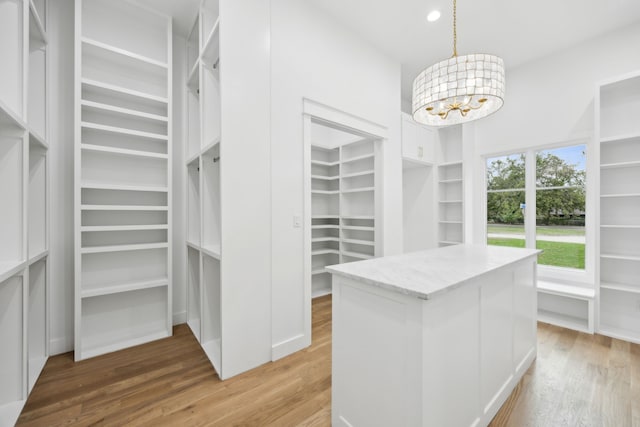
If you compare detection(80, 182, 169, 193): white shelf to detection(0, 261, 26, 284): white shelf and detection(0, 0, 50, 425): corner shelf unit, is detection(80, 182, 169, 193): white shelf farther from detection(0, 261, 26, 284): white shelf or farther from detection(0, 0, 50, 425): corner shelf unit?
detection(0, 261, 26, 284): white shelf

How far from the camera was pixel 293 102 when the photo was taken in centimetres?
242

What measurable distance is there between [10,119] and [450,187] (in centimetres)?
520

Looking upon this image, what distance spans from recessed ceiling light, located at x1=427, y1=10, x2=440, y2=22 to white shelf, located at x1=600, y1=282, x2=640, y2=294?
3488 mm

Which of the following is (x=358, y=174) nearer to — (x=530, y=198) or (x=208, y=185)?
(x=208, y=185)

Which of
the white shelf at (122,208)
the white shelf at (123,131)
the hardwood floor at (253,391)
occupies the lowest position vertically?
the hardwood floor at (253,391)

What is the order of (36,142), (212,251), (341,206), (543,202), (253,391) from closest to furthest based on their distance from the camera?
(253,391) < (36,142) < (212,251) < (543,202) < (341,206)

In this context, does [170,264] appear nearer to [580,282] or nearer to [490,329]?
[490,329]

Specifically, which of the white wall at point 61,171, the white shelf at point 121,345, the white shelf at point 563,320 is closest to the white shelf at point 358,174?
the white shelf at point 563,320

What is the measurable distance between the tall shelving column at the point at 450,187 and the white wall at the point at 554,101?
28 centimetres

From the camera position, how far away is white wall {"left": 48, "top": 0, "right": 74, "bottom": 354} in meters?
2.33

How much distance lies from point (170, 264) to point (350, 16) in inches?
131

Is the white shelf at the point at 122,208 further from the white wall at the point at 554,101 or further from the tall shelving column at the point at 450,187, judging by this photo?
the white wall at the point at 554,101

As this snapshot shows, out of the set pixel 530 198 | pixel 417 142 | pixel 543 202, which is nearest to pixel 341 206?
pixel 417 142

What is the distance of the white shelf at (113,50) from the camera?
230 centimetres
